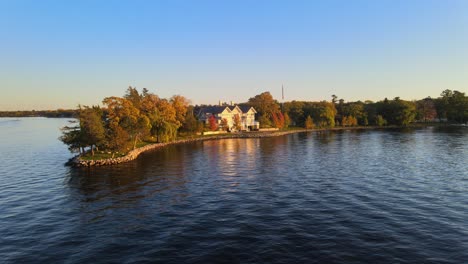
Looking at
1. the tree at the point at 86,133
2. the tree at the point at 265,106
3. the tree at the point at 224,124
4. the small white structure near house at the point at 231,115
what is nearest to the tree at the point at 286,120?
the tree at the point at 265,106

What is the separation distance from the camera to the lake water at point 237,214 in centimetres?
2000

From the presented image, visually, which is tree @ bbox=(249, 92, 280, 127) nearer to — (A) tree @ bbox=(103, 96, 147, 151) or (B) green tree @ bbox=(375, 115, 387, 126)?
(B) green tree @ bbox=(375, 115, 387, 126)

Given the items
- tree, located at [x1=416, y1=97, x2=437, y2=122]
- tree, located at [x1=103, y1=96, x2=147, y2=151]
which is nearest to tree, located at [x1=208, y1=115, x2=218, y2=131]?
tree, located at [x1=103, y1=96, x2=147, y2=151]

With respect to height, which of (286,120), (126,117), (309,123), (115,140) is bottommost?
(115,140)

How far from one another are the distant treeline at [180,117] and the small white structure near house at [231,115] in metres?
3.47

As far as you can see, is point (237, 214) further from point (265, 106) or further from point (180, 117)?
point (265, 106)

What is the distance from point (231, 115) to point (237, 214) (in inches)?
4225

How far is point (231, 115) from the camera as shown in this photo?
133750 millimetres

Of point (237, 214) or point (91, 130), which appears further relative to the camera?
point (91, 130)

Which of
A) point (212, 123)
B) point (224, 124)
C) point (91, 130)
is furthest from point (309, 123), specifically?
point (91, 130)

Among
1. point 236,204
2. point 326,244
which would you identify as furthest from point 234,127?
point 326,244

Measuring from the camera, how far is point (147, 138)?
91125mm

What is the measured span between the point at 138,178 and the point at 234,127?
89.7 meters

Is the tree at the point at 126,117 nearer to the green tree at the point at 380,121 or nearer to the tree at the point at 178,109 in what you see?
the tree at the point at 178,109
